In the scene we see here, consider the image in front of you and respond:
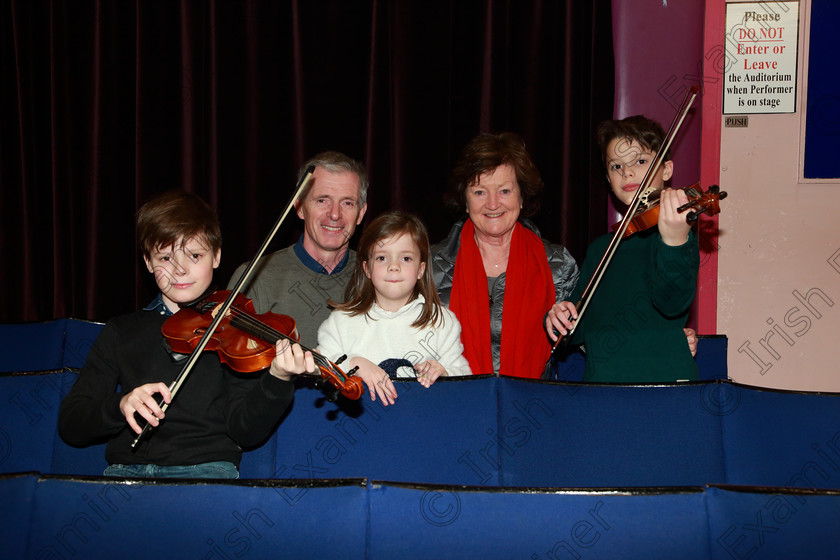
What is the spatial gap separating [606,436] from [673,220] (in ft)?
1.92

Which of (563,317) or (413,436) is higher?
(563,317)

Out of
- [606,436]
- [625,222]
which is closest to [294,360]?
[606,436]

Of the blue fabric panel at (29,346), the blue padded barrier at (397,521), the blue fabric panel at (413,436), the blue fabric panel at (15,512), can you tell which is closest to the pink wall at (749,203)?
the blue fabric panel at (413,436)

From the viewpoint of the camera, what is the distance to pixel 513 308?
7.57 feet

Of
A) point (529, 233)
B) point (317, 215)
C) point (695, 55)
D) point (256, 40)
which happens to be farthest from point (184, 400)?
point (695, 55)

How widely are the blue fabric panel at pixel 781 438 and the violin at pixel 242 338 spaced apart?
925mm

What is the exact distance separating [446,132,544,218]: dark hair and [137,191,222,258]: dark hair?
0.91 meters

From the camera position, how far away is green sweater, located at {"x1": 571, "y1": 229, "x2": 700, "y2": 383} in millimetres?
1899

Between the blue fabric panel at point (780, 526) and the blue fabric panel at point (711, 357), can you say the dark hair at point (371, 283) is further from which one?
the blue fabric panel at point (780, 526)

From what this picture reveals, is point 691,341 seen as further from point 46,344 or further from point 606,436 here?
point 46,344

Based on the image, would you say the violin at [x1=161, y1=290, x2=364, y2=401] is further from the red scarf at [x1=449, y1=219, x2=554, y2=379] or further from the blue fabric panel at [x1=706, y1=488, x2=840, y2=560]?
the blue fabric panel at [x1=706, y1=488, x2=840, y2=560]

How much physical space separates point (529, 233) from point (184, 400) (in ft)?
4.45

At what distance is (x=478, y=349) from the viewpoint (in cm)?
227

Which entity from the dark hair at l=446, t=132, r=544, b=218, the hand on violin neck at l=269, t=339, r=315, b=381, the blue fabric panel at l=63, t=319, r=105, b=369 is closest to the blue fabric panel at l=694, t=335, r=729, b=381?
the dark hair at l=446, t=132, r=544, b=218
